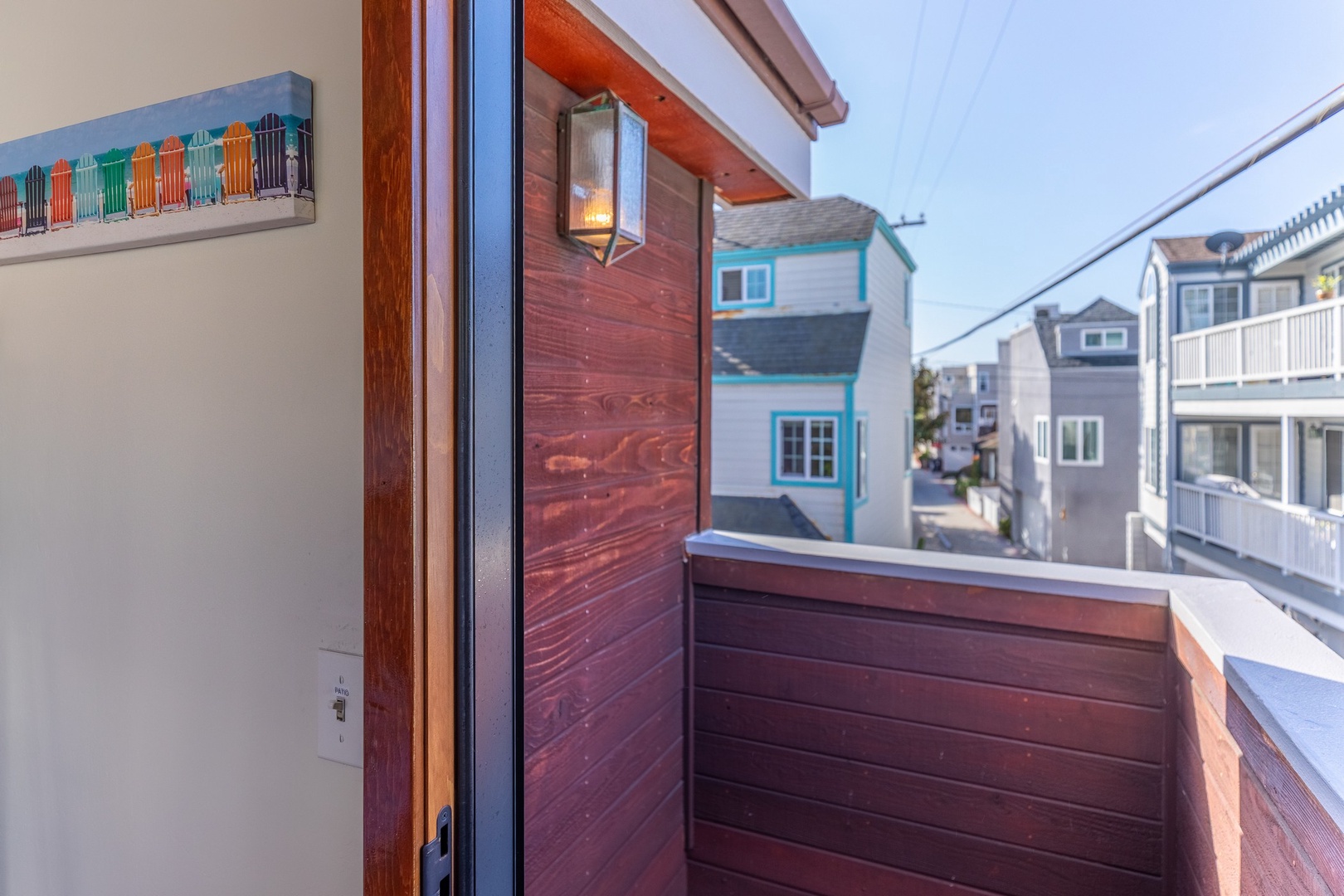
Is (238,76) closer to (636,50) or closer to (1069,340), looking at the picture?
(636,50)

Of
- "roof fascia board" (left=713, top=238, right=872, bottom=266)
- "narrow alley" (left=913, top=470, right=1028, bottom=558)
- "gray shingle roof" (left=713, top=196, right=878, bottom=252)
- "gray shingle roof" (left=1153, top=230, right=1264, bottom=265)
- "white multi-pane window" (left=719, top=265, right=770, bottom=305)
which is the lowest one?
"narrow alley" (left=913, top=470, right=1028, bottom=558)

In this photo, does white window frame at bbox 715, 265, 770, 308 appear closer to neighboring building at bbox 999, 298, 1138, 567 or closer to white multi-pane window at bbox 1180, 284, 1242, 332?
neighboring building at bbox 999, 298, 1138, 567

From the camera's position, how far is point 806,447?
3.88m

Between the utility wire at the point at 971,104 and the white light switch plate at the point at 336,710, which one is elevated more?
the utility wire at the point at 971,104

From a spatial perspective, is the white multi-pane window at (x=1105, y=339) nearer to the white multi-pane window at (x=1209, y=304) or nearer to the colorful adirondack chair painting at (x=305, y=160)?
the white multi-pane window at (x=1209, y=304)

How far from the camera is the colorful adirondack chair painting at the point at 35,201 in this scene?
863 mm

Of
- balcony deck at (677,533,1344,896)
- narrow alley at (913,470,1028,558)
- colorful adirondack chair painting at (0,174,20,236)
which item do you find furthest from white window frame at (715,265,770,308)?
colorful adirondack chair painting at (0,174,20,236)

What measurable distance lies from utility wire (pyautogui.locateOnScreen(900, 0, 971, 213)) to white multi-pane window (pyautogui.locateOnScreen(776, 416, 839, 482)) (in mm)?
1777

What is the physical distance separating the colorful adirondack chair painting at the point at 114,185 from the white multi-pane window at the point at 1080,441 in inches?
132

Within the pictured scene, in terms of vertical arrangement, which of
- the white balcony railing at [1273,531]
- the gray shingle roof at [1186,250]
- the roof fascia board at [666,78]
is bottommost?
the white balcony railing at [1273,531]

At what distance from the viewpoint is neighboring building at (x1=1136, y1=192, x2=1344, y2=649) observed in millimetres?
1005

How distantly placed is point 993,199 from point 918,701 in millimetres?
1388

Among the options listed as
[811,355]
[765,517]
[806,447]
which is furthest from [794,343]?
[765,517]

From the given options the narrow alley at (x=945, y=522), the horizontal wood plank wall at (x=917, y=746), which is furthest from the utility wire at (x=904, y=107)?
the narrow alley at (x=945, y=522)
